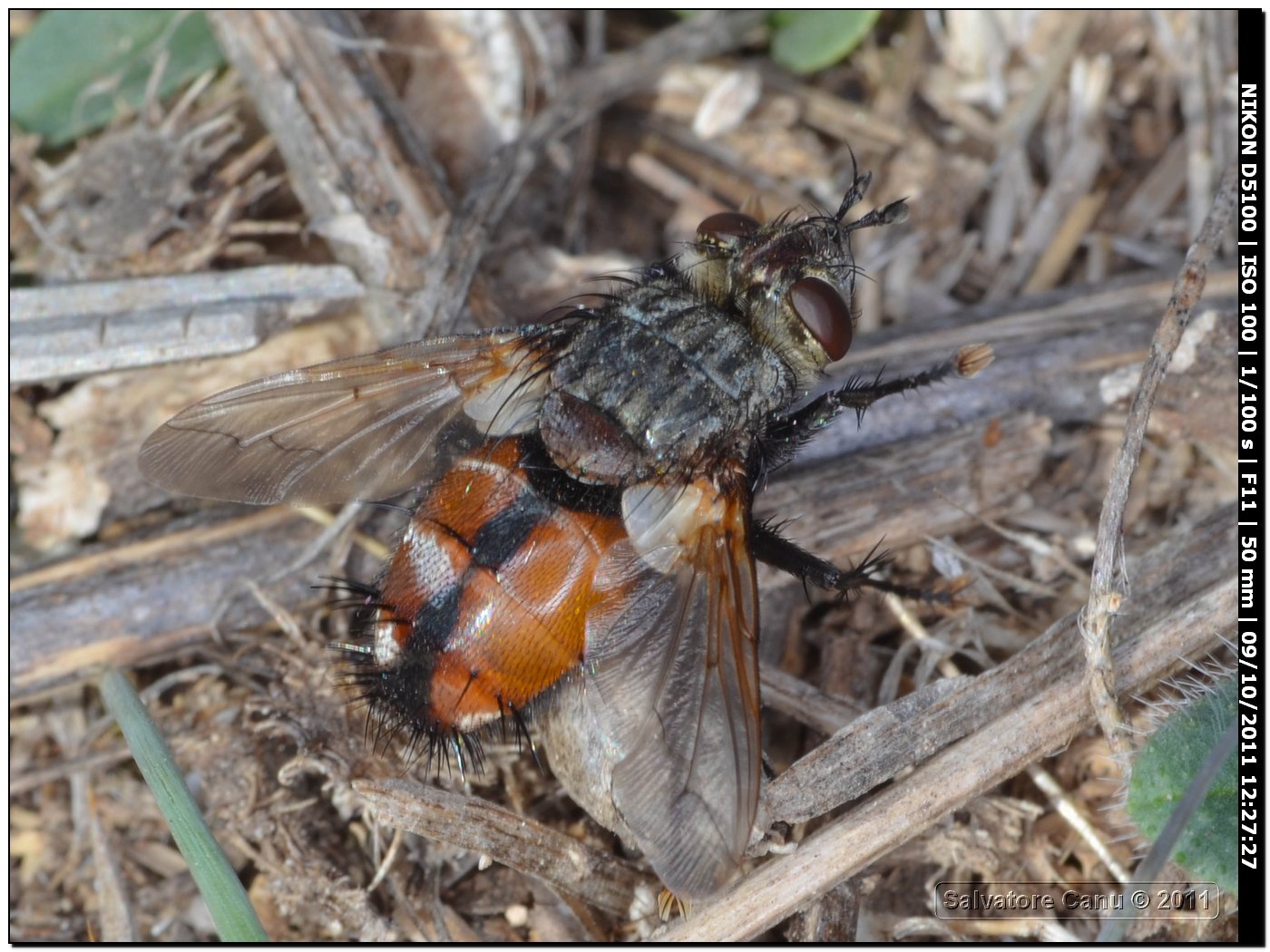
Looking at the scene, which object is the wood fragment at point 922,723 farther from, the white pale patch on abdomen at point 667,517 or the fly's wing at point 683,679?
the white pale patch on abdomen at point 667,517

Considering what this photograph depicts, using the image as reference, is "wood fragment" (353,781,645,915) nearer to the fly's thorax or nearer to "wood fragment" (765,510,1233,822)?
"wood fragment" (765,510,1233,822)

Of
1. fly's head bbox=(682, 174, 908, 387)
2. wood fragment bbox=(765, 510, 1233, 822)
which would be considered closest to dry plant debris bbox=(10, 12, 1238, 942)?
wood fragment bbox=(765, 510, 1233, 822)

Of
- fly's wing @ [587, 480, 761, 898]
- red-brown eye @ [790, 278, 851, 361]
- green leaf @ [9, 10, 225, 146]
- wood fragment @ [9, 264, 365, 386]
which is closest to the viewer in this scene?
fly's wing @ [587, 480, 761, 898]

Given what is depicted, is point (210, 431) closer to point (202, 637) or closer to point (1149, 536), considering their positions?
point (202, 637)

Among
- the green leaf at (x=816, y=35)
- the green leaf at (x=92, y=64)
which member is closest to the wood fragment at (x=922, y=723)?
the green leaf at (x=816, y=35)

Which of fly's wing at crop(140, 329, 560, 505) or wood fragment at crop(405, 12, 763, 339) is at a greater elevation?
wood fragment at crop(405, 12, 763, 339)

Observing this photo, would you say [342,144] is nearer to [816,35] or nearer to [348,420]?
[348,420]
